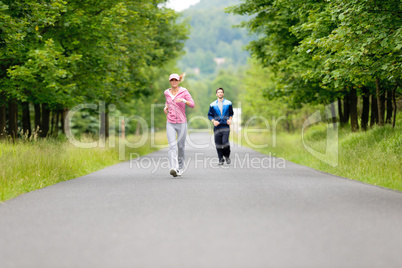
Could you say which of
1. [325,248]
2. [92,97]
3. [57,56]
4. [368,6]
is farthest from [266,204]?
[92,97]

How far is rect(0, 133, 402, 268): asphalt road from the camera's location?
16.3 ft

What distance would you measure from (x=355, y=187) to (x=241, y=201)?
310 cm

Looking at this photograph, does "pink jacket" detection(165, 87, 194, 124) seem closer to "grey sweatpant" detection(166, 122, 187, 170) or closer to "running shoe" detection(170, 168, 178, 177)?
"grey sweatpant" detection(166, 122, 187, 170)

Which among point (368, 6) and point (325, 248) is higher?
point (368, 6)

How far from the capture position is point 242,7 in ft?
81.3

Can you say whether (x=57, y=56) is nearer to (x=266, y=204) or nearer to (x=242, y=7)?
(x=242, y=7)

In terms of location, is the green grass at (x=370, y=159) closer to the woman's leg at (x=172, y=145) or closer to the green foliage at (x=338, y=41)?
the green foliage at (x=338, y=41)

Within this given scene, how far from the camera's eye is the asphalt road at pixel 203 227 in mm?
4965

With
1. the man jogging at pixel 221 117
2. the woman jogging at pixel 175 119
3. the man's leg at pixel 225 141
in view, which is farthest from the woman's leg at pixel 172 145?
the man's leg at pixel 225 141

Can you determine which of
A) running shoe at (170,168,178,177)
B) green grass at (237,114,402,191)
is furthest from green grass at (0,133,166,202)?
green grass at (237,114,402,191)

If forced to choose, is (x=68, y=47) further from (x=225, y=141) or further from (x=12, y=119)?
(x=225, y=141)

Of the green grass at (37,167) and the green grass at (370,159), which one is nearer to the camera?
the green grass at (37,167)

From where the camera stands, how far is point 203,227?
633 centimetres

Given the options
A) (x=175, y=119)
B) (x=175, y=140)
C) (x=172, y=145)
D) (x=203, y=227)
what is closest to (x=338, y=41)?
(x=175, y=119)
